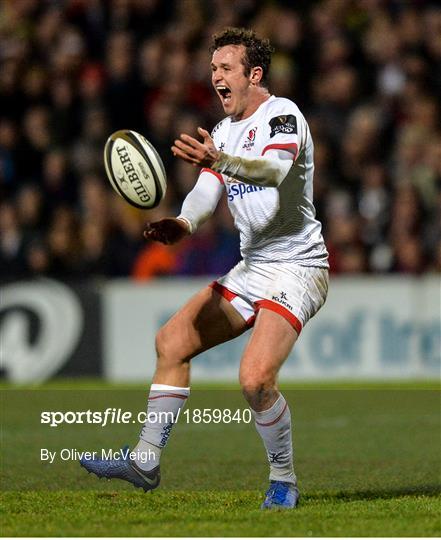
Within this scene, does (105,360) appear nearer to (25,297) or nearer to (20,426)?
(25,297)

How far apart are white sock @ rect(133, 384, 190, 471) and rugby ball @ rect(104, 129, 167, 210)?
101 cm

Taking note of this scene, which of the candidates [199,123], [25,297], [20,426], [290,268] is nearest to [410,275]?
[199,123]

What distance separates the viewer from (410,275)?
13727 mm

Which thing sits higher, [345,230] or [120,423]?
[345,230]

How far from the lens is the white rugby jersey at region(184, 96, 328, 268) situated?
675 cm

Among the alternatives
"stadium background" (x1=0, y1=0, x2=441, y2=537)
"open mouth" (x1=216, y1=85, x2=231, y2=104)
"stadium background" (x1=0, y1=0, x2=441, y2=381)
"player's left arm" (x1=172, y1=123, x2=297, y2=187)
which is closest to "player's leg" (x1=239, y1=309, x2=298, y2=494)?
"player's left arm" (x1=172, y1=123, x2=297, y2=187)

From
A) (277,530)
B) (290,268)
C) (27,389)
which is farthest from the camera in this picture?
(27,389)

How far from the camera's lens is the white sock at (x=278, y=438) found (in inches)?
260

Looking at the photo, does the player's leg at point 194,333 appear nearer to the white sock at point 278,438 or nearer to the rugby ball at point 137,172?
the white sock at point 278,438

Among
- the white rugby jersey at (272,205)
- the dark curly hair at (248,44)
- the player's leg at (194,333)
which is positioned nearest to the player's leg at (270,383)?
the player's leg at (194,333)

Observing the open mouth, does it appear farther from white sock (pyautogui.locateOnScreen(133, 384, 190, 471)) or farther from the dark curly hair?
white sock (pyautogui.locateOnScreen(133, 384, 190, 471))

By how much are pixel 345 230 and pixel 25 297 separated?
138 inches

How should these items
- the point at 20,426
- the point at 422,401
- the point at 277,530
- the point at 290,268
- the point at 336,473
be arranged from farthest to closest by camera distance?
the point at 422,401 → the point at 20,426 → the point at 336,473 → the point at 290,268 → the point at 277,530

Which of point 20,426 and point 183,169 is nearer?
point 20,426
